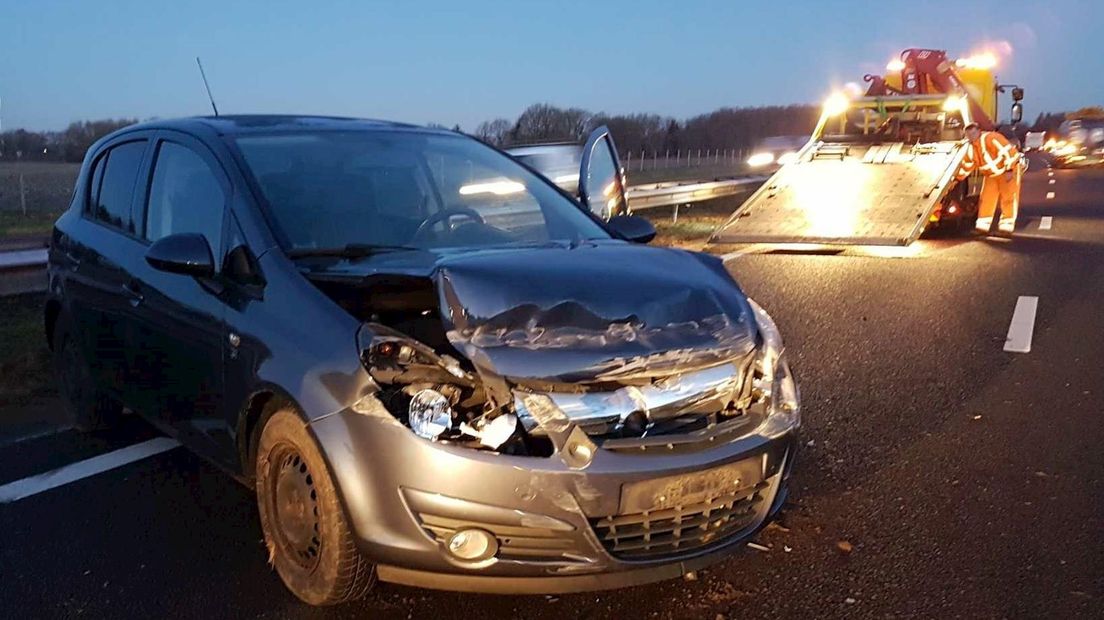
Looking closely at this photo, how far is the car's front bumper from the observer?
2.90m

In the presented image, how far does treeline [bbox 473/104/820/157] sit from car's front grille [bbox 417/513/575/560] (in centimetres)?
265

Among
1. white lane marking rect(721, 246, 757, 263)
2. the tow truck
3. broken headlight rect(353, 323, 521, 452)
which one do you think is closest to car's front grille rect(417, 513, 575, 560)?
broken headlight rect(353, 323, 521, 452)

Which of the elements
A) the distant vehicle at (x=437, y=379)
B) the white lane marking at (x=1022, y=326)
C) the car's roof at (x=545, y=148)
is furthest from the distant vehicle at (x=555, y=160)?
the distant vehicle at (x=437, y=379)

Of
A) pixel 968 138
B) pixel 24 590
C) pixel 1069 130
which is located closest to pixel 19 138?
Answer: pixel 968 138

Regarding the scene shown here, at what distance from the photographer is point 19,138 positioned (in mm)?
34062

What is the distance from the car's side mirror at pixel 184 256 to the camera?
3654mm

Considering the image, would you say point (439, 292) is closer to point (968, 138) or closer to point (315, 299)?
point (315, 299)

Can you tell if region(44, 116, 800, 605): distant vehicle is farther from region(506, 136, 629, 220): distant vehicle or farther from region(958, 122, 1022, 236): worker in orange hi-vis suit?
region(958, 122, 1022, 236): worker in orange hi-vis suit

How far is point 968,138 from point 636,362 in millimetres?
12535

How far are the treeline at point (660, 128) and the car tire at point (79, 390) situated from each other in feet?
7.43

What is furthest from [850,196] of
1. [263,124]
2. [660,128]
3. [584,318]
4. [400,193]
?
[660,128]

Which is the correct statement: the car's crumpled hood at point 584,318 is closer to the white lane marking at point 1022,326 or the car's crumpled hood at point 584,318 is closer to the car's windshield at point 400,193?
the car's windshield at point 400,193

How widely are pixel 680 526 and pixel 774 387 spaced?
2.15 feet

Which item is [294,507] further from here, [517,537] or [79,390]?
[79,390]
